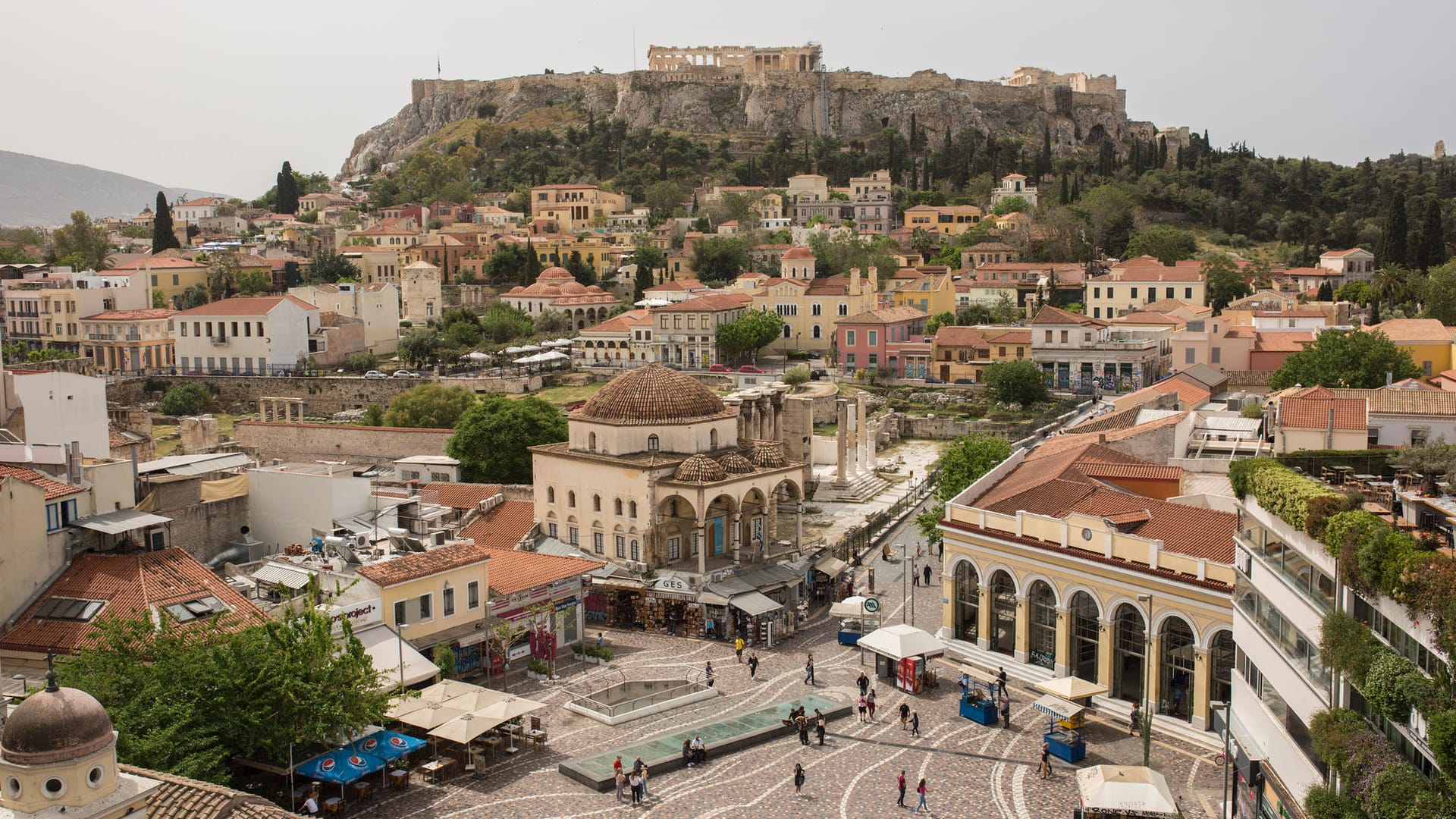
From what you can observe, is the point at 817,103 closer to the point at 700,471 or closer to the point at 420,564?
the point at 700,471

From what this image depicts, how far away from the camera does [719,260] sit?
9862cm

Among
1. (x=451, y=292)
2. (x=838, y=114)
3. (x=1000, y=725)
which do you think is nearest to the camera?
(x=1000, y=725)

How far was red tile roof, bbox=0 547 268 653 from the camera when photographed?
952 inches

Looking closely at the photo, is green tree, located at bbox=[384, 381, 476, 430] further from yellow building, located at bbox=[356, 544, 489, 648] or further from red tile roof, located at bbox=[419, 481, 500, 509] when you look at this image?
yellow building, located at bbox=[356, 544, 489, 648]

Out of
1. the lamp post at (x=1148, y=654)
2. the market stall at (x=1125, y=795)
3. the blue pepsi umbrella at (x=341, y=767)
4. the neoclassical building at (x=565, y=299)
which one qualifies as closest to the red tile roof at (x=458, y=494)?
the blue pepsi umbrella at (x=341, y=767)

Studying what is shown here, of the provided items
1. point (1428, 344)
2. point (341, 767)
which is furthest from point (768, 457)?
point (1428, 344)

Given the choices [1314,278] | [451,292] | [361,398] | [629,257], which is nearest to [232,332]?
[361,398]

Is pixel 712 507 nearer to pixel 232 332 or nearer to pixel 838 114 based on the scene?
pixel 232 332

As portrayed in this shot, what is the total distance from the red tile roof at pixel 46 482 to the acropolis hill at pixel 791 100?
116655mm

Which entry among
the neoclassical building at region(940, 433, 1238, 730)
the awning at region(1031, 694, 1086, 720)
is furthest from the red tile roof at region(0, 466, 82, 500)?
the awning at region(1031, 694, 1086, 720)

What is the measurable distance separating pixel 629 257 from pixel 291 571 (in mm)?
74877

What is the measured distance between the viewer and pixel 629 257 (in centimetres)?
10225

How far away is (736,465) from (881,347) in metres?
39.8

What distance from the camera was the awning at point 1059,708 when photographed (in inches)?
967
